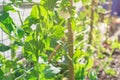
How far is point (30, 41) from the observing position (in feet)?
4.85

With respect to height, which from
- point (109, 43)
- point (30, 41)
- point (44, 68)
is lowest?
point (109, 43)

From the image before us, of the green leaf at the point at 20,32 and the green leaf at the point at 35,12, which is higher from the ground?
the green leaf at the point at 35,12

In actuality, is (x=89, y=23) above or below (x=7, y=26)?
below

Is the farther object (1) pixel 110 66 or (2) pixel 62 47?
(1) pixel 110 66

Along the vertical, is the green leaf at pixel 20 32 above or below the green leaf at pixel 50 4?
below

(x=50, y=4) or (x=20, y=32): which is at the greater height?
(x=50, y=4)

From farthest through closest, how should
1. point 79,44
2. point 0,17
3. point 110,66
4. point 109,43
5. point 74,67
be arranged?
point 109,43, point 110,66, point 79,44, point 74,67, point 0,17

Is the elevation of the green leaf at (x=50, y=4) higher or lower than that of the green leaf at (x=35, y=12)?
higher

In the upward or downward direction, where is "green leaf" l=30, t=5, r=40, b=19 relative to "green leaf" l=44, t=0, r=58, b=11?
downward

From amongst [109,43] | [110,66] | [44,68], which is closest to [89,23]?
[110,66]

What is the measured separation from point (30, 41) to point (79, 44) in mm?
930

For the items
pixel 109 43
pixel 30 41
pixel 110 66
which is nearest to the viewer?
pixel 30 41

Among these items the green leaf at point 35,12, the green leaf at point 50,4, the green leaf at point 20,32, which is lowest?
the green leaf at point 20,32

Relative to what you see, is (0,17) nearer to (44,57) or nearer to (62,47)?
(44,57)
